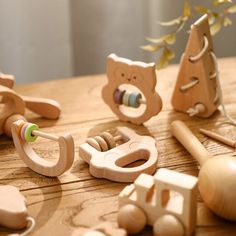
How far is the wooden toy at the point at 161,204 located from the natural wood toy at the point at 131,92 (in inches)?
10.2

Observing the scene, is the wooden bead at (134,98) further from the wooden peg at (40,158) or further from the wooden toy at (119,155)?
the wooden peg at (40,158)

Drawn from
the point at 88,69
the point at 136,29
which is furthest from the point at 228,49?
the point at 88,69

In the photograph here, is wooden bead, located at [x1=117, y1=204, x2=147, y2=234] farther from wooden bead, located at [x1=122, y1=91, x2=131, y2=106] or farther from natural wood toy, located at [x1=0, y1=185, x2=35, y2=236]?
wooden bead, located at [x1=122, y1=91, x2=131, y2=106]

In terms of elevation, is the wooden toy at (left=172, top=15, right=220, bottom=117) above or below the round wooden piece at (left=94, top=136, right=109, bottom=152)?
above

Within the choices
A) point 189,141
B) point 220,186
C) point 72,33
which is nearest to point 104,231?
point 220,186

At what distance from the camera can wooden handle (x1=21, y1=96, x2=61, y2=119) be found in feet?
2.90

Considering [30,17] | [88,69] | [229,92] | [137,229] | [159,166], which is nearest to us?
[137,229]

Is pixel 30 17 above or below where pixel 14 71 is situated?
above

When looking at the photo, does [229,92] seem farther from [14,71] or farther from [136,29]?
[14,71]

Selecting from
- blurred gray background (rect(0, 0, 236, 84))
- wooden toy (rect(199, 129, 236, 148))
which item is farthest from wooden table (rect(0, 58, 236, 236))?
blurred gray background (rect(0, 0, 236, 84))

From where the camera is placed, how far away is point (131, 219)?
558mm

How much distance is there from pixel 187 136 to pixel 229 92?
0.26 metres

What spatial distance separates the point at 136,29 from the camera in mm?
1312

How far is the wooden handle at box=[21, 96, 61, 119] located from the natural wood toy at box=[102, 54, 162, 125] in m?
0.09
